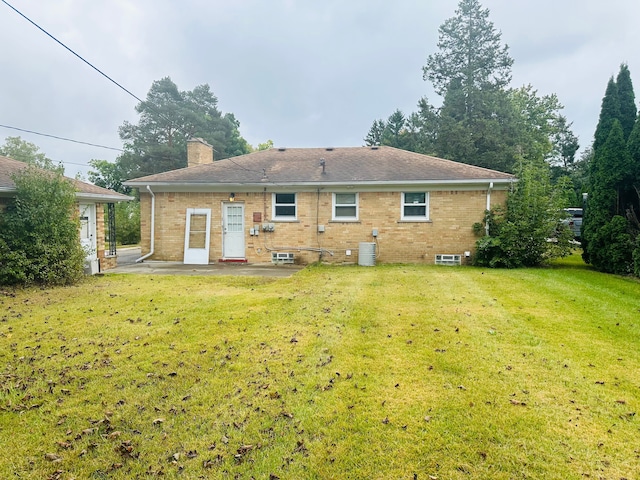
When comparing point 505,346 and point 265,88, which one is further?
point 265,88

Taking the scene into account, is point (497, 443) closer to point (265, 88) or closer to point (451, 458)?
point (451, 458)

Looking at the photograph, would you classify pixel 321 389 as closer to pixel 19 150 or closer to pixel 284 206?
pixel 284 206

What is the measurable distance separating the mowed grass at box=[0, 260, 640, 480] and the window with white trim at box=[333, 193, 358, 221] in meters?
5.95

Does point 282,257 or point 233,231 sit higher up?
point 233,231

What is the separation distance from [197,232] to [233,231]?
128 centimetres

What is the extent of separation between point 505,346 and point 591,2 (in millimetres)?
15947

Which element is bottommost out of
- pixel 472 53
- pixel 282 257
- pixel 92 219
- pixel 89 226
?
pixel 282 257

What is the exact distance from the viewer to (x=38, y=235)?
853 cm

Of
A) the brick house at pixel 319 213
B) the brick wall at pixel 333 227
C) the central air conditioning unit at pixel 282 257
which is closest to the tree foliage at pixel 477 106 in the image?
the brick house at pixel 319 213

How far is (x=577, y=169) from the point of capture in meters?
33.9

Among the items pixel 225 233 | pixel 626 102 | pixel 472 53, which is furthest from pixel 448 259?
pixel 472 53

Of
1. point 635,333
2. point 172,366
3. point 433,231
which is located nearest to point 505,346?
point 635,333

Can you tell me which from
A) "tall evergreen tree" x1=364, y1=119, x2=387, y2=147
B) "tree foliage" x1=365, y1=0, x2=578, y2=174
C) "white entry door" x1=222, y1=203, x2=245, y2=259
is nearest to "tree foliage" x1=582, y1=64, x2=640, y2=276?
"white entry door" x1=222, y1=203, x2=245, y2=259

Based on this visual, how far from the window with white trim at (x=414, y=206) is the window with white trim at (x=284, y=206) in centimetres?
388
